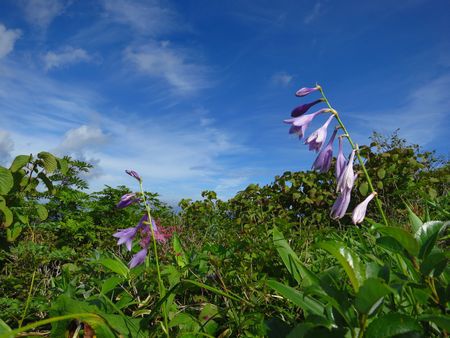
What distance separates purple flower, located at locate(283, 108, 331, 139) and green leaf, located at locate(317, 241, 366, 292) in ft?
2.71

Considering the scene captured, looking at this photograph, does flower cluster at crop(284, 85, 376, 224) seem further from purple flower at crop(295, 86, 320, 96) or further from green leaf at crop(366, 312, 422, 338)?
green leaf at crop(366, 312, 422, 338)

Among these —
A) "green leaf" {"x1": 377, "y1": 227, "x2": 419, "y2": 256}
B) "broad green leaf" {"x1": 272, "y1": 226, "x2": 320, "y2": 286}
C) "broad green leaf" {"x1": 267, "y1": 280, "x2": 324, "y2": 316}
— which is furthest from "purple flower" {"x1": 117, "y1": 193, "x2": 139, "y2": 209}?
"green leaf" {"x1": 377, "y1": 227, "x2": 419, "y2": 256}

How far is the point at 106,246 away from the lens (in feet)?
15.3

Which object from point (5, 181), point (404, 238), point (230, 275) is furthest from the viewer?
point (5, 181)

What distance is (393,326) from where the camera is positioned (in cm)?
117

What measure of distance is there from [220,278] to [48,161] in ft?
6.69

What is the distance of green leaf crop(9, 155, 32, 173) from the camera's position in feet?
11.4

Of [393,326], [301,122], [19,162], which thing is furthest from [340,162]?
[19,162]

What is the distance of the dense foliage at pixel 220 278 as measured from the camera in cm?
127

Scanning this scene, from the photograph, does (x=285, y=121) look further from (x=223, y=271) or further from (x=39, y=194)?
(x=39, y=194)

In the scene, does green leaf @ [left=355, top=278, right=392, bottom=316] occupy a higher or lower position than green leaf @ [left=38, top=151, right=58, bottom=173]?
lower

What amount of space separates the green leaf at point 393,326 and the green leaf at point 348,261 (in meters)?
0.12

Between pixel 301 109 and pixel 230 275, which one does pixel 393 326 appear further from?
pixel 230 275

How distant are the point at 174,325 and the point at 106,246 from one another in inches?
110
